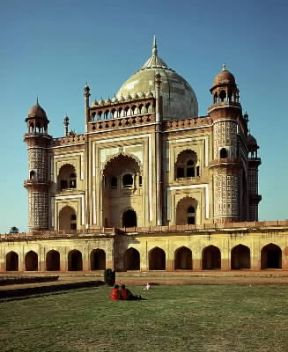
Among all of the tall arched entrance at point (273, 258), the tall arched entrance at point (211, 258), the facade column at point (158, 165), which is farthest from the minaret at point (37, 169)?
the tall arched entrance at point (273, 258)

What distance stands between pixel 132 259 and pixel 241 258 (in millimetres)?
6628

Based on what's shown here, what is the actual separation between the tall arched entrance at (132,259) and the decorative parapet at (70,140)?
29.4 feet

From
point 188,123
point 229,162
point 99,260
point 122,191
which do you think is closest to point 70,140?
point 122,191

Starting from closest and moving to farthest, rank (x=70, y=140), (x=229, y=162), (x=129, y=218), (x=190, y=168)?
(x=229, y=162)
(x=190, y=168)
(x=129, y=218)
(x=70, y=140)

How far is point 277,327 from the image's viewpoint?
863cm

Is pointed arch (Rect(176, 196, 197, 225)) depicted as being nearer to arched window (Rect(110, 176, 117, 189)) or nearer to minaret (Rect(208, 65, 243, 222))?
minaret (Rect(208, 65, 243, 222))

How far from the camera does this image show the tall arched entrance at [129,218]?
32.0 m

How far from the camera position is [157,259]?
28.0 m

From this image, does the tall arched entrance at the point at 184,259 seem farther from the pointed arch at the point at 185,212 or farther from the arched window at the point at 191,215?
the arched window at the point at 191,215

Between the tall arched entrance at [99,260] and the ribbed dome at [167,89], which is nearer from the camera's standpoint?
the tall arched entrance at [99,260]

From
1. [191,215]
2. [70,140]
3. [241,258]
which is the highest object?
[70,140]

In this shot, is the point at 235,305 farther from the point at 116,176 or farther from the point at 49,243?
the point at 116,176

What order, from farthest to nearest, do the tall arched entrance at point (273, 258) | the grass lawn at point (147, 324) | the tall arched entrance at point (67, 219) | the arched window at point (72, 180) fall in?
the arched window at point (72, 180) < the tall arched entrance at point (67, 219) < the tall arched entrance at point (273, 258) < the grass lawn at point (147, 324)

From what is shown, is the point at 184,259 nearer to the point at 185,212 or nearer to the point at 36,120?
the point at 185,212
